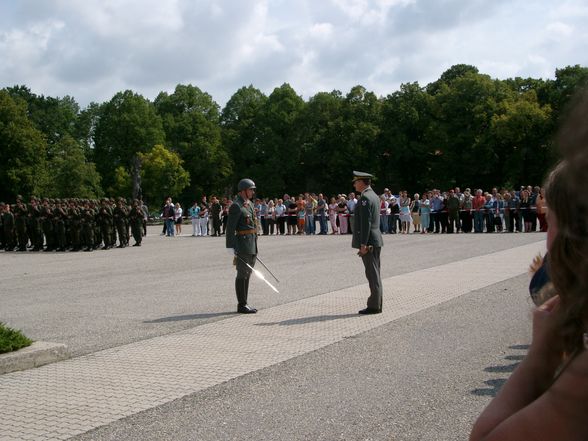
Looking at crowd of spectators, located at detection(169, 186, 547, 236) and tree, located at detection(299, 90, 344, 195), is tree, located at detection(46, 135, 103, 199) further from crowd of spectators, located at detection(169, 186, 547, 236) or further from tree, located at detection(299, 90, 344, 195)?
crowd of spectators, located at detection(169, 186, 547, 236)

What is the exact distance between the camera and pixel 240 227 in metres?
10.6

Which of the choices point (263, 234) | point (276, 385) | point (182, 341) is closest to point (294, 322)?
point (182, 341)

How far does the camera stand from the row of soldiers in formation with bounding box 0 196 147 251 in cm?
2728

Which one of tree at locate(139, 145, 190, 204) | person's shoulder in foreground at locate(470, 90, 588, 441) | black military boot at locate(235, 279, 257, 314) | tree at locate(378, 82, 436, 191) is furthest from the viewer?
tree at locate(139, 145, 190, 204)

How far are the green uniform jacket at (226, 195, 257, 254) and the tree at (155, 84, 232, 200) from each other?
2558 inches

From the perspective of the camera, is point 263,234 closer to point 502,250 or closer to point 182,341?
point 502,250

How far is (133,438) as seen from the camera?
4816 millimetres

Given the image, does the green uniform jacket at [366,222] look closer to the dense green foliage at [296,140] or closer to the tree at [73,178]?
the dense green foliage at [296,140]

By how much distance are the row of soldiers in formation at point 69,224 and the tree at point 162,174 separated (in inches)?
1475

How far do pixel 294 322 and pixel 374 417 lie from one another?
425 cm

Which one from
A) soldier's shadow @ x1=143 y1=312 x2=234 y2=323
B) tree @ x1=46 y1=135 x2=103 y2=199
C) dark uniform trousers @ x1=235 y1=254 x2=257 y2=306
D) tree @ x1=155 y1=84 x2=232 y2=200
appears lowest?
soldier's shadow @ x1=143 y1=312 x2=234 y2=323

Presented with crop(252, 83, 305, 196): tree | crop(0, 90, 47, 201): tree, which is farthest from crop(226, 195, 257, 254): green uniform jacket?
crop(252, 83, 305, 196): tree

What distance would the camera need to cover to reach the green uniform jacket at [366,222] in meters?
10.1

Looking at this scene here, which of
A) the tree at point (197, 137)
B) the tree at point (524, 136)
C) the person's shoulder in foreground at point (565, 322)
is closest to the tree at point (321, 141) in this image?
the tree at point (197, 137)
